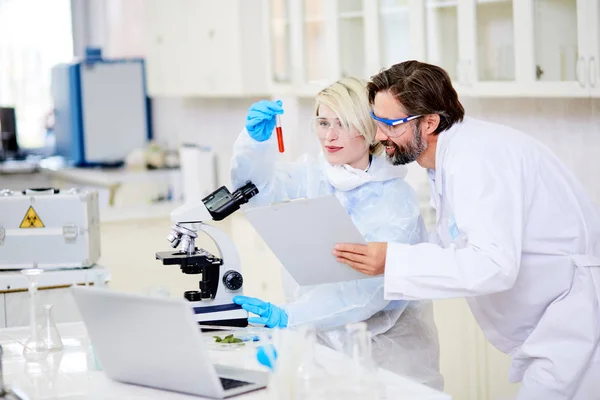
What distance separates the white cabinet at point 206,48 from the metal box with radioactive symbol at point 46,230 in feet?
5.82

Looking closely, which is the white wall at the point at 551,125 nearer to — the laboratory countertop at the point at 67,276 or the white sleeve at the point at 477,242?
the white sleeve at the point at 477,242

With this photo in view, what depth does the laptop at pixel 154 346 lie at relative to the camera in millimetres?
1771

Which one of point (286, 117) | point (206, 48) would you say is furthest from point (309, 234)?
point (206, 48)

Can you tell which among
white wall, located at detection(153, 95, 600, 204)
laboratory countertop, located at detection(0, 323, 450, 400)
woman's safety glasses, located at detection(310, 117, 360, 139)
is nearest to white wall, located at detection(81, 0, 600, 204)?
white wall, located at detection(153, 95, 600, 204)

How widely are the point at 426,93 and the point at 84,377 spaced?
3.49ft

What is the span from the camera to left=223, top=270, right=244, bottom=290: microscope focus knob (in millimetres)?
2416

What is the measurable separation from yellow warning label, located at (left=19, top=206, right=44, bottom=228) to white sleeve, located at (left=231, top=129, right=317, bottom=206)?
0.72 m

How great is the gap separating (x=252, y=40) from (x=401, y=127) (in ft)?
8.61

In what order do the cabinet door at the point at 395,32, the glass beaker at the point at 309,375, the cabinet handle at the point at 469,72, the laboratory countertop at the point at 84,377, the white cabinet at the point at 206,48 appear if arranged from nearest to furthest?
1. the glass beaker at the point at 309,375
2. the laboratory countertop at the point at 84,377
3. the cabinet handle at the point at 469,72
4. the cabinet door at the point at 395,32
5. the white cabinet at the point at 206,48

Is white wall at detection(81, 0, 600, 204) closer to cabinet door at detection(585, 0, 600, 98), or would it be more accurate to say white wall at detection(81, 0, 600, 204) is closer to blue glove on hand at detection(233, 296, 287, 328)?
cabinet door at detection(585, 0, 600, 98)

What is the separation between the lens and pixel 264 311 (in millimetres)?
2449

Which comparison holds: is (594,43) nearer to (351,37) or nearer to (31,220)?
(351,37)

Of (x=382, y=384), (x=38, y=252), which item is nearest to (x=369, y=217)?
(x=382, y=384)

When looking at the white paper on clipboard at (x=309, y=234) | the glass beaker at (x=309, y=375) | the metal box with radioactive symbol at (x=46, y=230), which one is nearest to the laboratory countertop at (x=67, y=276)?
the metal box with radioactive symbol at (x=46, y=230)
